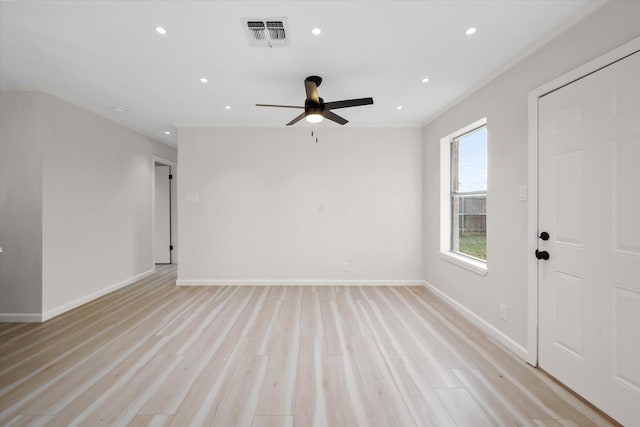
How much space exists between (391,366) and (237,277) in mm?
2968

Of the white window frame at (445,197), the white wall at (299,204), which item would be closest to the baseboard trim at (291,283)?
the white wall at (299,204)

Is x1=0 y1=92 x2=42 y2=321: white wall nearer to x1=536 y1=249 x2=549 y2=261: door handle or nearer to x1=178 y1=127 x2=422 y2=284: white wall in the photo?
x1=178 y1=127 x2=422 y2=284: white wall

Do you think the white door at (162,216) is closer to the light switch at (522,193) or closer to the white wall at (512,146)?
the white wall at (512,146)

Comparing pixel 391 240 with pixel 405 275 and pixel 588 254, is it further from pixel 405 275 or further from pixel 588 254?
pixel 588 254

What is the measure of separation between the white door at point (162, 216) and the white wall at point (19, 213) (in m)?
2.80

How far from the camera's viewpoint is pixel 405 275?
4.33m

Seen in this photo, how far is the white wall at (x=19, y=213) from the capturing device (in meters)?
2.99

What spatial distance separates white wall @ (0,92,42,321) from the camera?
2.99 metres

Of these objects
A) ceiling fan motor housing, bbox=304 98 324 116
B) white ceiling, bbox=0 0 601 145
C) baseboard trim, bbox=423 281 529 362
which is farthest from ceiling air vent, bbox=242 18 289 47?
baseboard trim, bbox=423 281 529 362

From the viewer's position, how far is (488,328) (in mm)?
2668

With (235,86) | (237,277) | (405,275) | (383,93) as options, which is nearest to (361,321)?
(405,275)

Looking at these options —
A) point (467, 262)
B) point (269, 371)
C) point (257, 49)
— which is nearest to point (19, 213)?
point (257, 49)

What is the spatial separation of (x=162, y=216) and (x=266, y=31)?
5.27m

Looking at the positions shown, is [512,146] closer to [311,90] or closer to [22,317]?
[311,90]
